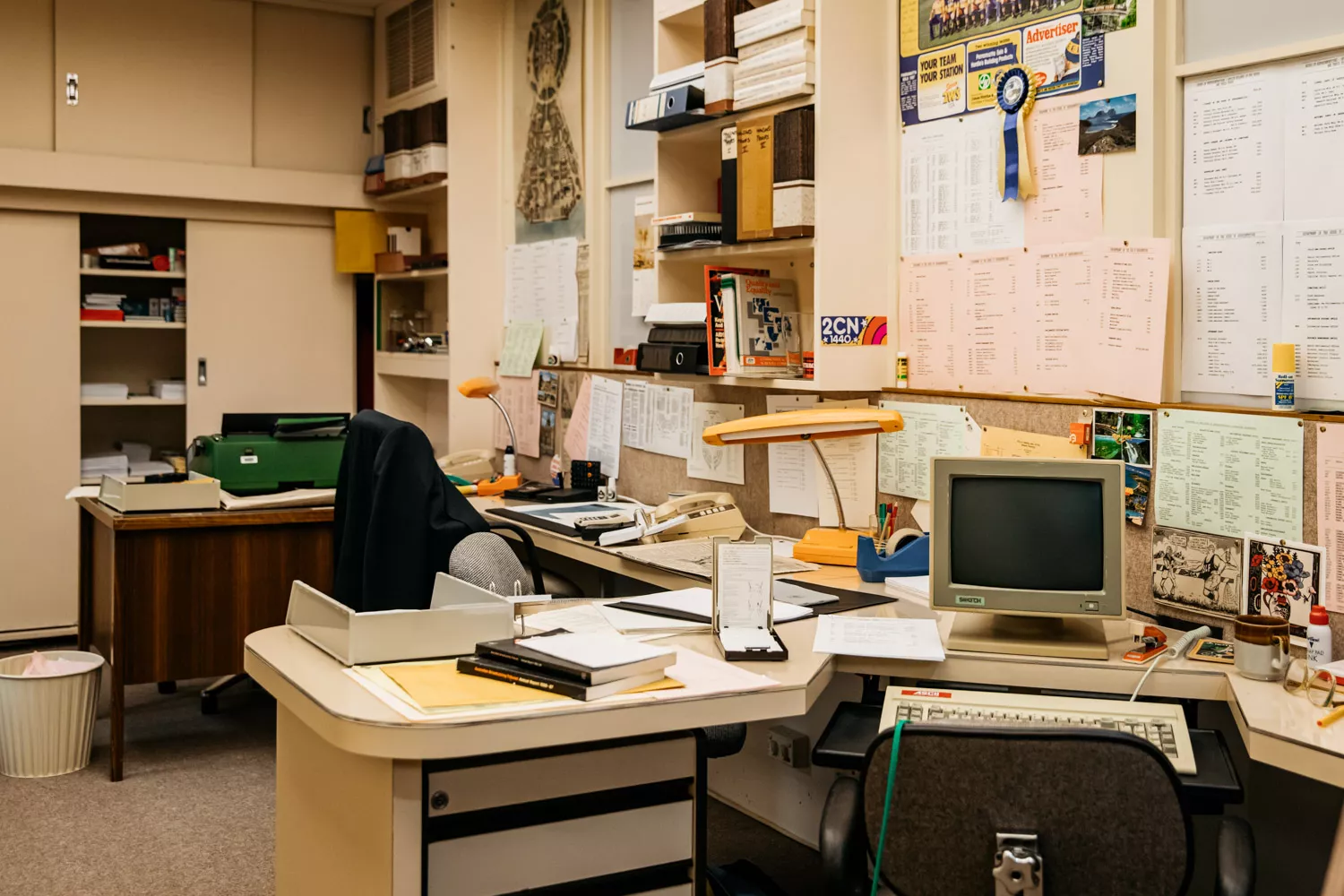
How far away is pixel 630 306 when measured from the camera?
434cm

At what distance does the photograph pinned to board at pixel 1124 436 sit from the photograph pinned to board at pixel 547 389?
242 cm

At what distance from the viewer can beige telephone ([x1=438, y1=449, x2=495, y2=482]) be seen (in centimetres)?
461

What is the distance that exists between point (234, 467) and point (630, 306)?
148 cm

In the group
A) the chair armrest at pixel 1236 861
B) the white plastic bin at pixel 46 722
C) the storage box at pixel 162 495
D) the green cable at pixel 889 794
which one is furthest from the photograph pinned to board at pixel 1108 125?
the white plastic bin at pixel 46 722

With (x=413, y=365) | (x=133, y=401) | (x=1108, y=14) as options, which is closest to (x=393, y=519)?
(x=1108, y=14)

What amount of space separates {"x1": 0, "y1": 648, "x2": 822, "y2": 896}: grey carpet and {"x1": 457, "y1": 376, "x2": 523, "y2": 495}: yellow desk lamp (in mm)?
1120

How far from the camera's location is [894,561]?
285 cm

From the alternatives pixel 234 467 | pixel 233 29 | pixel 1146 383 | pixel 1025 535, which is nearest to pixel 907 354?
pixel 1146 383

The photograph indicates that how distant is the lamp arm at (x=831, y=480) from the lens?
10.3ft

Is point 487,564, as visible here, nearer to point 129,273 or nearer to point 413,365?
point 413,365

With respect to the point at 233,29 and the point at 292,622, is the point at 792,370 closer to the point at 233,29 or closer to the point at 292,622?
the point at 292,622

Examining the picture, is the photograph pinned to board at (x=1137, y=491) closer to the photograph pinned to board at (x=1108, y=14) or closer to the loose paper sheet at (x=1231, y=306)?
the loose paper sheet at (x=1231, y=306)

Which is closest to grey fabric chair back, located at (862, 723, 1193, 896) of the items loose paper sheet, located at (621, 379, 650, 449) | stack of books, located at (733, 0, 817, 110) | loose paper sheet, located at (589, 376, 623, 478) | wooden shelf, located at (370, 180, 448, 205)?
stack of books, located at (733, 0, 817, 110)

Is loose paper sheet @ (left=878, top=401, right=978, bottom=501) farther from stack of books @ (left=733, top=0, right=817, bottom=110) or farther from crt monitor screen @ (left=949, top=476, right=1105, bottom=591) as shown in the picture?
stack of books @ (left=733, top=0, right=817, bottom=110)
